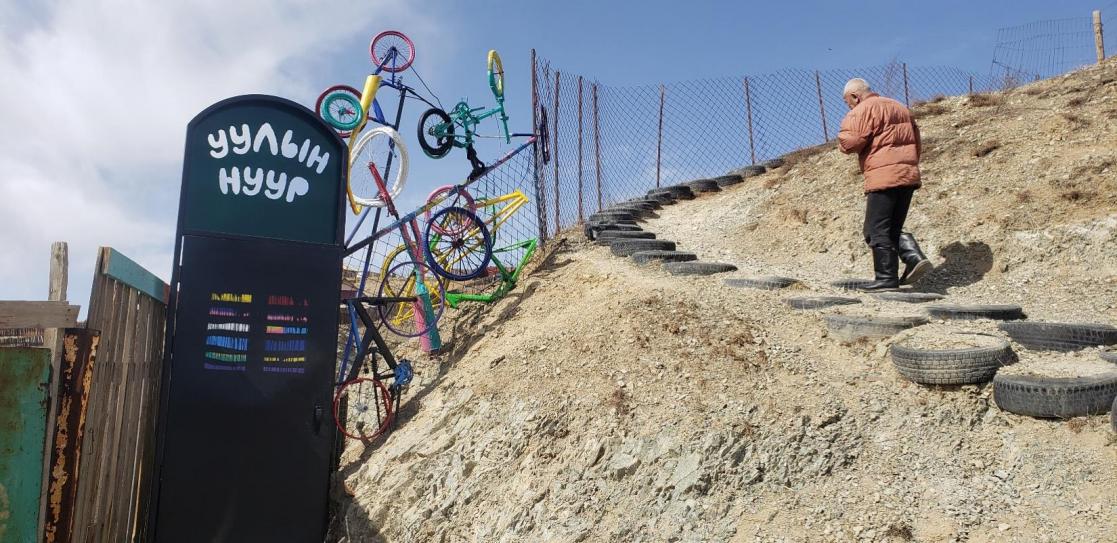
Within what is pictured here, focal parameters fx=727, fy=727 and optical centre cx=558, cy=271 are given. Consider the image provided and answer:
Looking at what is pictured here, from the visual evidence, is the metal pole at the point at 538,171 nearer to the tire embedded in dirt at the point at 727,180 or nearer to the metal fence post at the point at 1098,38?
the tire embedded in dirt at the point at 727,180

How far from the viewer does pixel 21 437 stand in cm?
296

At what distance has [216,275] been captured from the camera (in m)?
4.62

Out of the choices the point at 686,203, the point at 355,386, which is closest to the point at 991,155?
the point at 686,203

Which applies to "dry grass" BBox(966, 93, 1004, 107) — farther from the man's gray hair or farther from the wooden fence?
the wooden fence

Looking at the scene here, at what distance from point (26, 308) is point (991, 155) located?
32.4 feet

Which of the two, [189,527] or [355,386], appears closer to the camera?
[189,527]

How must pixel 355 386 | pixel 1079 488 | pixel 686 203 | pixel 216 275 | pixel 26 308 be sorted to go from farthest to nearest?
pixel 686 203 < pixel 355 386 < pixel 216 275 < pixel 1079 488 < pixel 26 308

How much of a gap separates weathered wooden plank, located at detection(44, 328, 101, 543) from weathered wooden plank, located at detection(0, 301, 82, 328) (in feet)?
0.27

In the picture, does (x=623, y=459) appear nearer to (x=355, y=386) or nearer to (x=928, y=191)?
(x=355, y=386)

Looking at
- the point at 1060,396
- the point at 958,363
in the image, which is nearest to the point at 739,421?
the point at 958,363

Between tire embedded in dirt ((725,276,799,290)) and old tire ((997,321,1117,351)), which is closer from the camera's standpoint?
old tire ((997,321,1117,351))

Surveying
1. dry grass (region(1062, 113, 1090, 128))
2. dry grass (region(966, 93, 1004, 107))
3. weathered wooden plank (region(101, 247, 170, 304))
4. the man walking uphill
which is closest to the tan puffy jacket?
the man walking uphill

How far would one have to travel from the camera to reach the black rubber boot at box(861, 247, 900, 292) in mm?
6582

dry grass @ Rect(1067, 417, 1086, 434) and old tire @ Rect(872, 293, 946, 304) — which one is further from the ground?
old tire @ Rect(872, 293, 946, 304)
